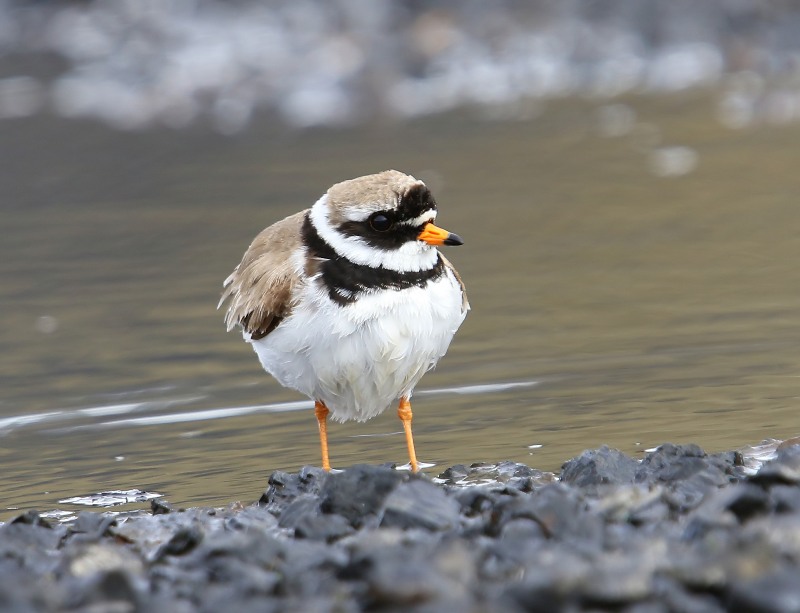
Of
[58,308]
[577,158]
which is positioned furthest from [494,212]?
[58,308]

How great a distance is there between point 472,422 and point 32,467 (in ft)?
7.12

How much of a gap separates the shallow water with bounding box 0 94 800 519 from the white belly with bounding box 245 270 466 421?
67 centimetres

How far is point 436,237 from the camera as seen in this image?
224 inches

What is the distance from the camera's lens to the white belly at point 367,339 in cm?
558

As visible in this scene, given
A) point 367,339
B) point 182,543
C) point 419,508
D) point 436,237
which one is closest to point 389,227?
point 436,237

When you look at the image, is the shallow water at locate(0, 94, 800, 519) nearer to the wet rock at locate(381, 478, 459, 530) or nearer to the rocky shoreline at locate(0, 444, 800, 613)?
the rocky shoreline at locate(0, 444, 800, 613)

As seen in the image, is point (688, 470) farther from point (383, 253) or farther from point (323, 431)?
point (323, 431)

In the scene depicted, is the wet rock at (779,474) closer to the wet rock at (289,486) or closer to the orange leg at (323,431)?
the wet rock at (289,486)

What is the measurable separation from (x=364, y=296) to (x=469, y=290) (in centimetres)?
426

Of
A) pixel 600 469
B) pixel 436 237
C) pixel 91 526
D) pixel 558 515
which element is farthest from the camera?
pixel 436 237

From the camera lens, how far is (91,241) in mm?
12164

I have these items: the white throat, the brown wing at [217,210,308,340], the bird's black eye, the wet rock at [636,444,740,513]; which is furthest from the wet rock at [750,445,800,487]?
the brown wing at [217,210,308,340]

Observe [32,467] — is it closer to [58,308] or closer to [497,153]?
[58,308]

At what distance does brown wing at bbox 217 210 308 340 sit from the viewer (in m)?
5.83
